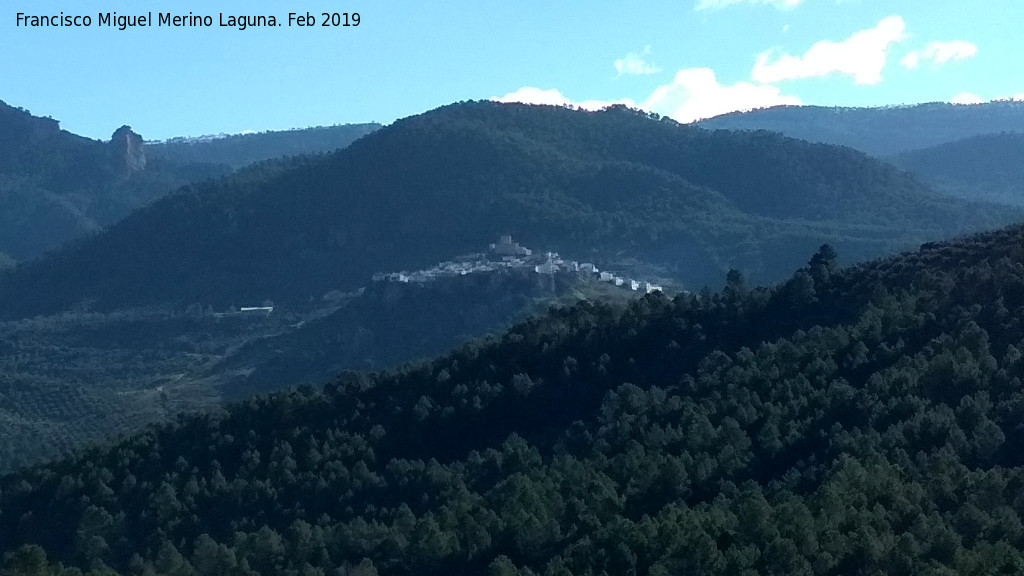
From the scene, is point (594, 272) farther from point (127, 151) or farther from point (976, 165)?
point (127, 151)

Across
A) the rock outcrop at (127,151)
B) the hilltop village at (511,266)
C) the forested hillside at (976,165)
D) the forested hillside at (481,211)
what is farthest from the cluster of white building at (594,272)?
the rock outcrop at (127,151)

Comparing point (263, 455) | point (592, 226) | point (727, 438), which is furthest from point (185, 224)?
point (727, 438)

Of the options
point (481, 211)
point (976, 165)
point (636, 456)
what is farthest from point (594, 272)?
point (976, 165)

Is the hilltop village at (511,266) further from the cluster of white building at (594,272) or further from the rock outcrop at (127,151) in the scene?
the rock outcrop at (127,151)

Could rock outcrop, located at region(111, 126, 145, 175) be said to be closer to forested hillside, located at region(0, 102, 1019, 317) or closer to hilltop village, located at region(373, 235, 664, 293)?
forested hillside, located at region(0, 102, 1019, 317)

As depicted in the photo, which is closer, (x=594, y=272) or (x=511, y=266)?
(x=511, y=266)
